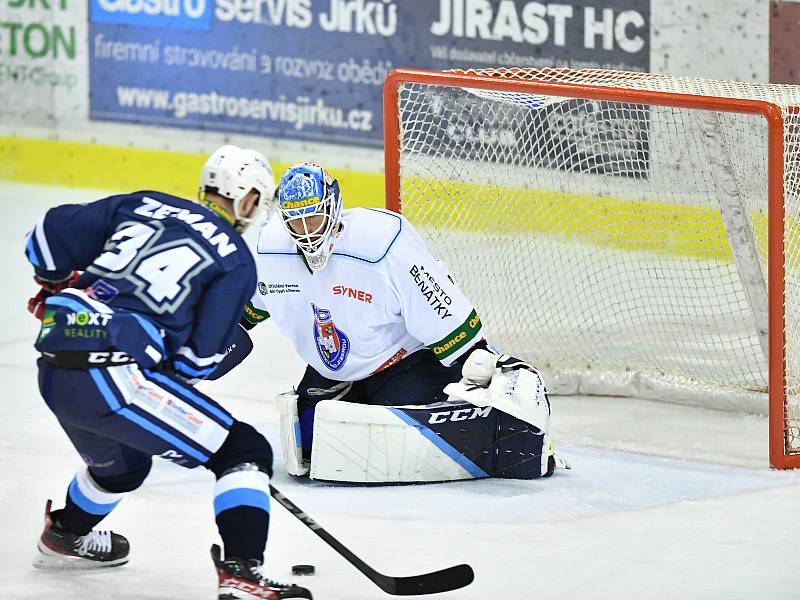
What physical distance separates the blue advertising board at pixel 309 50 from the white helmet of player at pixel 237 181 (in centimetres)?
351

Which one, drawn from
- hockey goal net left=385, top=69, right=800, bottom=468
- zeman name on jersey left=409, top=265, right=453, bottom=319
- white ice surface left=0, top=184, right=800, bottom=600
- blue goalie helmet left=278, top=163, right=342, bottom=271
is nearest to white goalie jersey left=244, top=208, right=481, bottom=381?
zeman name on jersey left=409, top=265, right=453, bottom=319

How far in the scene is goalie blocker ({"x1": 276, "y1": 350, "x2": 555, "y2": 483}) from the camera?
408 centimetres

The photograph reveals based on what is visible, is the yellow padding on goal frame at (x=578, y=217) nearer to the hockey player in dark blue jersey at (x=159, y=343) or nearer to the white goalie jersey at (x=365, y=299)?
the white goalie jersey at (x=365, y=299)

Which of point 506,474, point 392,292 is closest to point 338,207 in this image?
point 392,292

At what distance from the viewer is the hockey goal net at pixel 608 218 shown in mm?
4914

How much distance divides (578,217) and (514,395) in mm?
1928

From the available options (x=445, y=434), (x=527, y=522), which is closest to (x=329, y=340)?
(x=445, y=434)

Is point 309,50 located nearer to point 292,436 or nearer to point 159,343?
point 292,436

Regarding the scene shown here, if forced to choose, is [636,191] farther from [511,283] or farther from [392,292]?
[392,292]

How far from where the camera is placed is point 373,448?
4102 mm

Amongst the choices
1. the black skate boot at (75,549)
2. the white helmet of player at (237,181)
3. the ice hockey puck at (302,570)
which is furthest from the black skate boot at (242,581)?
the white helmet of player at (237,181)

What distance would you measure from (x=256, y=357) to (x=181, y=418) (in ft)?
8.54

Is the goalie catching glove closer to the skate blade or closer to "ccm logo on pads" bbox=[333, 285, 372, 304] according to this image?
"ccm logo on pads" bbox=[333, 285, 372, 304]

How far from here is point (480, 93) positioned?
5086mm
